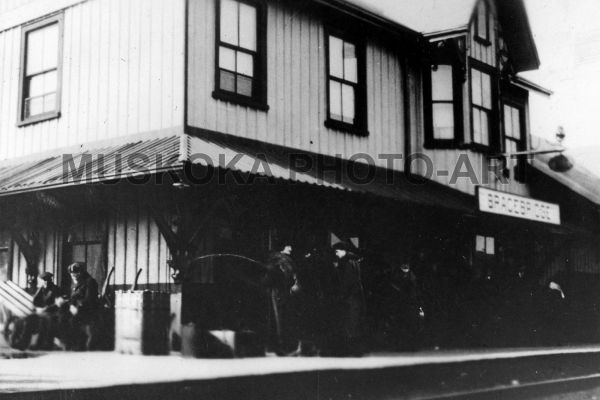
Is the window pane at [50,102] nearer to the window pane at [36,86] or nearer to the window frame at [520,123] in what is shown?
the window pane at [36,86]

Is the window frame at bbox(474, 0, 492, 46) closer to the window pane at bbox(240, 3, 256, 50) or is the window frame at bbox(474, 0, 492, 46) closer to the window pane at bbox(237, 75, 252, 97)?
A: the window pane at bbox(240, 3, 256, 50)

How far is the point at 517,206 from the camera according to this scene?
41.3 feet

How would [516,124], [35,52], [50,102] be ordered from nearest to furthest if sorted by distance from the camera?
[50,102]
[35,52]
[516,124]

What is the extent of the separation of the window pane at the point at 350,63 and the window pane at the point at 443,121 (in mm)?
2120

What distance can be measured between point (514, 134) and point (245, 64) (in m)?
7.73

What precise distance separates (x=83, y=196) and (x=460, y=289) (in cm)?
651

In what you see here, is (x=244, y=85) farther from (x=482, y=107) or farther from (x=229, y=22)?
(x=482, y=107)

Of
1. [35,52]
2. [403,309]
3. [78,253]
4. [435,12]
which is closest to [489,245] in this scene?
[403,309]

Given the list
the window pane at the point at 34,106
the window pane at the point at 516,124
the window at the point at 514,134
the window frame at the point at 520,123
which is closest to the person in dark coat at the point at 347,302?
the window pane at the point at 34,106

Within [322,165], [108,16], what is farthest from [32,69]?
[322,165]

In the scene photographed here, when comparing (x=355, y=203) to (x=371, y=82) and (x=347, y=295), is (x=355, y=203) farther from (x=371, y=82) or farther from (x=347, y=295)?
(x=371, y=82)

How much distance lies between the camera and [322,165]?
11195mm

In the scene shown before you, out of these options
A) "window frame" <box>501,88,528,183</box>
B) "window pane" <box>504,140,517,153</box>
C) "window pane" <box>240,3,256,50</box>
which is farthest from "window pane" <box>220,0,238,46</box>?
"window pane" <box>504,140,517,153</box>

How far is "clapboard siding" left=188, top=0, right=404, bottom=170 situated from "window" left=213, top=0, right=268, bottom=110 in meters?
0.13
